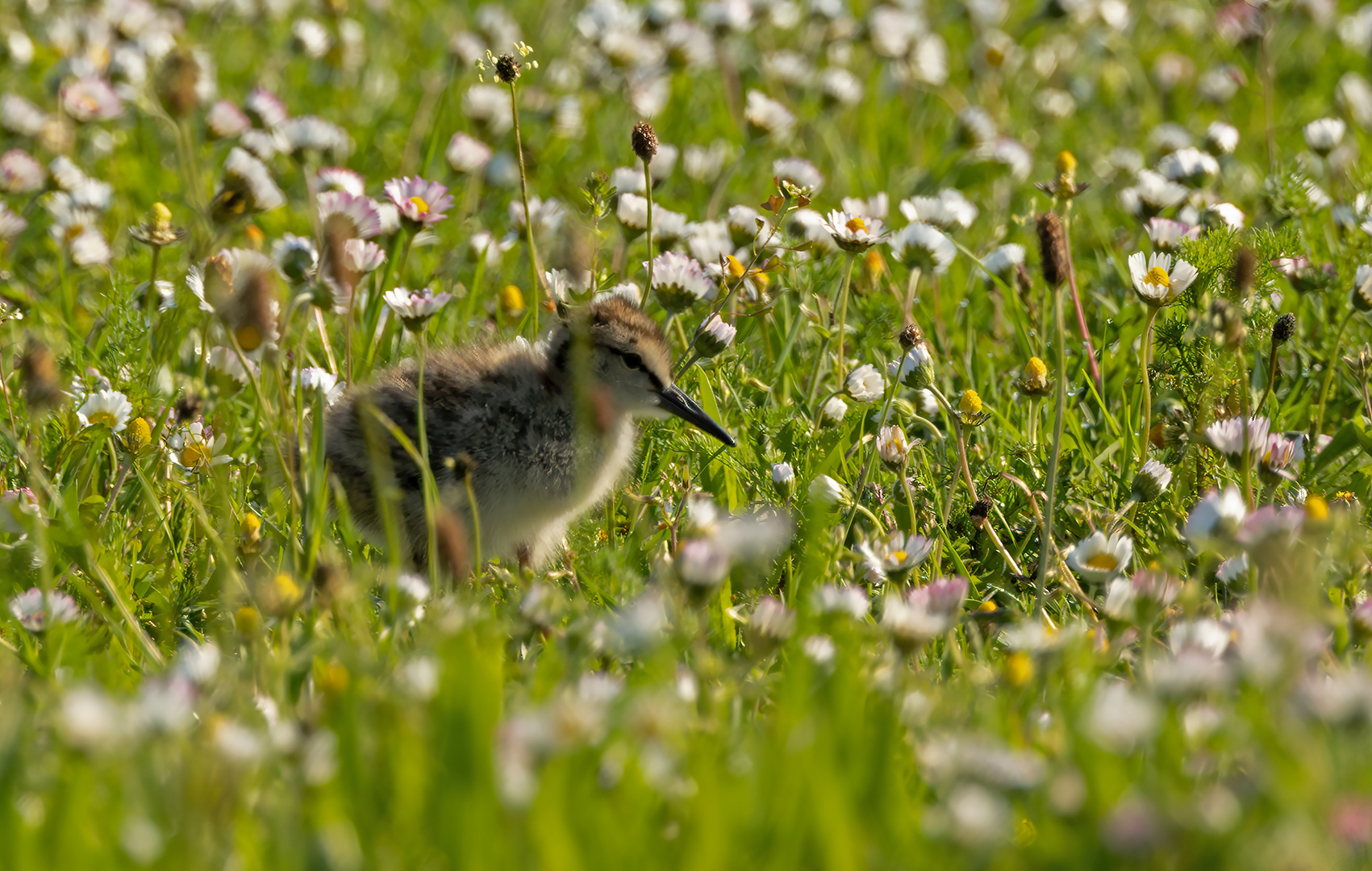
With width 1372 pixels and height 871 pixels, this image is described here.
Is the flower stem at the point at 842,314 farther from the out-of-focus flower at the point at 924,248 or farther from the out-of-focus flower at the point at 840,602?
the out-of-focus flower at the point at 840,602

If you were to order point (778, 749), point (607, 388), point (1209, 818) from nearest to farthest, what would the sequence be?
point (1209, 818)
point (778, 749)
point (607, 388)

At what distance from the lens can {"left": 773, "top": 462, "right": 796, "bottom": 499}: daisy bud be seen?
3.45 metres

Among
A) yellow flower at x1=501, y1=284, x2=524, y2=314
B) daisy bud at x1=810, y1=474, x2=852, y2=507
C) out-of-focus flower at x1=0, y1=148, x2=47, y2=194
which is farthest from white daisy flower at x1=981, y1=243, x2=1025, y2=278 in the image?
out-of-focus flower at x1=0, y1=148, x2=47, y2=194

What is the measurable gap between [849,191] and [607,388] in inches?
96.2

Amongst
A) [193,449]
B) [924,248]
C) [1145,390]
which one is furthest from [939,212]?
[193,449]

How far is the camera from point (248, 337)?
2.46 meters

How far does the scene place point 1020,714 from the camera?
243 cm

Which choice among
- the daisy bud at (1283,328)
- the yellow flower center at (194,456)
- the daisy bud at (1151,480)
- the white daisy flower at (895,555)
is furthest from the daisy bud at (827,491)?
the yellow flower center at (194,456)

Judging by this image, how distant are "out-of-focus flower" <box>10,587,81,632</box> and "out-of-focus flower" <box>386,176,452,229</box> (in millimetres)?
1366

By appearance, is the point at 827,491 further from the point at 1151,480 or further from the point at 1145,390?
the point at 1145,390

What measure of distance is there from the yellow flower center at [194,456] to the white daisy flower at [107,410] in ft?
0.55

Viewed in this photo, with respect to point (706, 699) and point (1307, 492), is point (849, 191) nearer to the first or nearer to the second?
point (1307, 492)

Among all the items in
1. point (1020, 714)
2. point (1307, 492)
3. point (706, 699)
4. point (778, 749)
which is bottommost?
point (1307, 492)

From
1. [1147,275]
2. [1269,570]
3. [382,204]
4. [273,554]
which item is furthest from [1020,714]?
[382,204]
